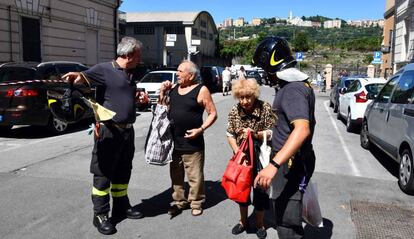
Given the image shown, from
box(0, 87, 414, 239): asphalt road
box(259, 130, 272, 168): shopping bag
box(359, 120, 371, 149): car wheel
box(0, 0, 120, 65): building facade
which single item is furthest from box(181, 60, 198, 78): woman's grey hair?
box(0, 0, 120, 65): building facade

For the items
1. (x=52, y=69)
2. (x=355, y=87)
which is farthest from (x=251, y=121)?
(x=355, y=87)

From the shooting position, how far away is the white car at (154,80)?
56.7 feet

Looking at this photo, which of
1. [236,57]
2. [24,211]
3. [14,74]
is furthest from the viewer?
[236,57]

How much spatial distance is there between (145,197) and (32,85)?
558 cm

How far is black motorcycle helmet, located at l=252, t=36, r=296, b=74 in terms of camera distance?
3.15 m

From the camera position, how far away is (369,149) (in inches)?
375

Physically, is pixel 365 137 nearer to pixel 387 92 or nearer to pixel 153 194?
pixel 387 92

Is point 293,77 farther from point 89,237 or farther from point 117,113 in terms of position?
point 89,237

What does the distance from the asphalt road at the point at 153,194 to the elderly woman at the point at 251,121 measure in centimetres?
32

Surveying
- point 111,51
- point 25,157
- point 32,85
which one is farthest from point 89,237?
point 111,51

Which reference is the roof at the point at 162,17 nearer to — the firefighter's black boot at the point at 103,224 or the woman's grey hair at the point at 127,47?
the woman's grey hair at the point at 127,47

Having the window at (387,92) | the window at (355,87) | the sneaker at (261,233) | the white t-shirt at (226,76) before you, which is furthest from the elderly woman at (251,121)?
the white t-shirt at (226,76)

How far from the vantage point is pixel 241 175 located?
12.8ft

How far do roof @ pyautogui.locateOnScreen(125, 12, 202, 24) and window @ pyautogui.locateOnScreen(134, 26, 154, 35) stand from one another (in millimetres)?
876
